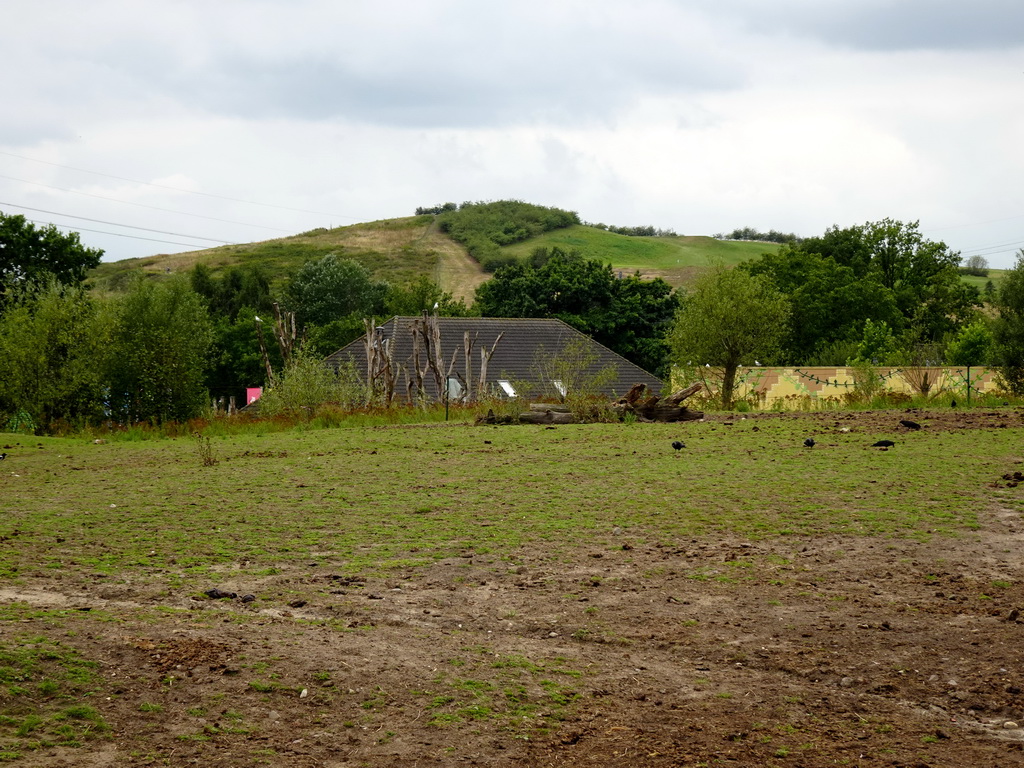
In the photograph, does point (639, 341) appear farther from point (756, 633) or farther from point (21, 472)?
point (756, 633)

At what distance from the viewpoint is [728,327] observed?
2903 centimetres

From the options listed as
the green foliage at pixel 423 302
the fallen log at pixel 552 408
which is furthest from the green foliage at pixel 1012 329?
the green foliage at pixel 423 302

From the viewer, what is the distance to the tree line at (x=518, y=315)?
2620 centimetres

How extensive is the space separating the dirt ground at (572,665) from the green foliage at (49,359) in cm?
2126

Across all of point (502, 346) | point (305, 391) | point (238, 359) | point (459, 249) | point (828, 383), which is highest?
point (459, 249)

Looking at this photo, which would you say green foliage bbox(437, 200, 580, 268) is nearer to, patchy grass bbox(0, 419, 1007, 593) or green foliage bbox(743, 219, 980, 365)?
green foliage bbox(743, 219, 980, 365)

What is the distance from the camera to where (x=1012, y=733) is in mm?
4578

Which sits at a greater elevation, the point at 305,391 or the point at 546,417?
the point at 305,391

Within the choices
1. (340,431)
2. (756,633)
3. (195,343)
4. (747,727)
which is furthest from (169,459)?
(195,343)

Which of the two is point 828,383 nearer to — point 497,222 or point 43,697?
point 43,697

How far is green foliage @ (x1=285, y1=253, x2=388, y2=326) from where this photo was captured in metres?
76.8

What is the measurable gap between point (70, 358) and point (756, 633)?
24.5m

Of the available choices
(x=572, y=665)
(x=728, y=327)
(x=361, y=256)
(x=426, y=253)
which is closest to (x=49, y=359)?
(x=728, y=327)

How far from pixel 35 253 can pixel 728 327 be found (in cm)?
3169
